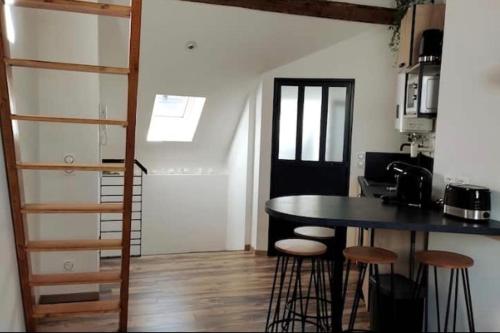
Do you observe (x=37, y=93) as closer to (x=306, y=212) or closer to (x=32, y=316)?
(x=32, y=316)

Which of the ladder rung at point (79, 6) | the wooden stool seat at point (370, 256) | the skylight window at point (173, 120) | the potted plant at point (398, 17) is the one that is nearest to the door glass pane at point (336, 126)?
the potted plant at point (398, 17)

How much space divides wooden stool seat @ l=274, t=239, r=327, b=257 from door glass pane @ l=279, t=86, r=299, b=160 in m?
2.08

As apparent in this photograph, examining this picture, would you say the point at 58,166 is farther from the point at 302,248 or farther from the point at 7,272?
the point at 302,248

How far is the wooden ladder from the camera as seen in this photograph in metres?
2.02

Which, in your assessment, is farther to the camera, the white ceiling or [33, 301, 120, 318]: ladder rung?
the white ceiling

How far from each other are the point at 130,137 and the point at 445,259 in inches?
74.0

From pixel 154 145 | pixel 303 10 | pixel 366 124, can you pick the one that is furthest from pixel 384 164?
pixel 154 145

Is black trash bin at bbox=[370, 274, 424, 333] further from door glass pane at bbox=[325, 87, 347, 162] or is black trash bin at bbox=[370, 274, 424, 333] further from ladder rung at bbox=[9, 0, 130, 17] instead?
ladder rung at bbox=[9, 0, 130, 17]

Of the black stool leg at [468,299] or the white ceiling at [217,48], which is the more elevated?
the white ceiling at [217,48]

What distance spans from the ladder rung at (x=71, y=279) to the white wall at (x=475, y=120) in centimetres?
212

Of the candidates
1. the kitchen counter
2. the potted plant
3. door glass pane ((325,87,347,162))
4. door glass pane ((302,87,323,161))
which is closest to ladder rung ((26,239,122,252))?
the kitchen counter

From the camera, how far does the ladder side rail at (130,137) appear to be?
2027 mm

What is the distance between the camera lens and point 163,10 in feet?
11.8

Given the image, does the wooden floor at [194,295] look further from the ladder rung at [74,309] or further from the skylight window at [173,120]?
the skylight window at [173,120]
